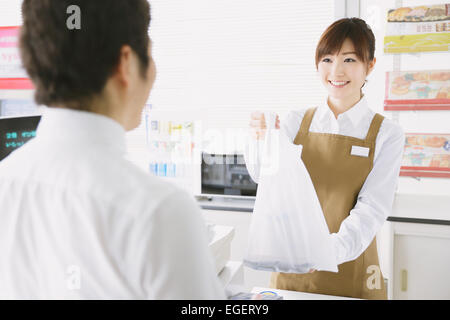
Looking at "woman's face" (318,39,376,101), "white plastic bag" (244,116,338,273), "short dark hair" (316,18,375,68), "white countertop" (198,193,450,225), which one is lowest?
"white countertop" (198,193,450,225)

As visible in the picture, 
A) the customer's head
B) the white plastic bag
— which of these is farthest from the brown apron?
the customer's head

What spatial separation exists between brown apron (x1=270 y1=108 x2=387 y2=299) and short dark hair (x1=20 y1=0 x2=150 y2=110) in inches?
44.6

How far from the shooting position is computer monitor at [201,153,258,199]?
2.42 meters

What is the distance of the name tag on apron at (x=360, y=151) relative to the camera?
4.81ft

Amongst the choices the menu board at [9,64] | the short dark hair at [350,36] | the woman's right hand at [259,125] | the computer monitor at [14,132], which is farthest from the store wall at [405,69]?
the menu board at [9,64]

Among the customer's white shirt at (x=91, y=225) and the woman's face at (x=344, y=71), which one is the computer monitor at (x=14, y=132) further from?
the woman's face at (x=344, y=71)

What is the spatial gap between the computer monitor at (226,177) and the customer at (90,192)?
1876 mm

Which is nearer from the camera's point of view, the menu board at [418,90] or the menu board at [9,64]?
the menu board at [418,90]

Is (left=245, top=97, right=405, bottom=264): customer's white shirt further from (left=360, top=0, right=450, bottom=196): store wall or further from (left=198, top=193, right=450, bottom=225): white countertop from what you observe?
(left=360, top=0, right=450, bottom=196): store wall

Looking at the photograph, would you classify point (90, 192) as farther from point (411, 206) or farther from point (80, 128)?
point (411, 206)

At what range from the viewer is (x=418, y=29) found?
7.34 feet

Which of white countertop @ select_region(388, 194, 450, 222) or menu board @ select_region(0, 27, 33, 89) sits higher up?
menu board @ select_region(0, 27, 33, 89)

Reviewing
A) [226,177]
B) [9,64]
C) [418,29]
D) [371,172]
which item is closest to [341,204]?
[371,172]
